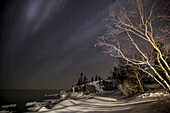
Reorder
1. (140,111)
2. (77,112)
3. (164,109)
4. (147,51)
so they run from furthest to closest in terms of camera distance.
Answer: (77,112) → (147,51) → (140,111) → (164,109)

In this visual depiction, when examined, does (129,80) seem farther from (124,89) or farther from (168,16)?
(168,16)

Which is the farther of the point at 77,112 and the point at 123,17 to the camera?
the point at 77,112

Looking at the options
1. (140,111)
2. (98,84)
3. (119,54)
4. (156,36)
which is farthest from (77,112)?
(98,84)

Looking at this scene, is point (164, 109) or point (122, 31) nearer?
point (164, 109)

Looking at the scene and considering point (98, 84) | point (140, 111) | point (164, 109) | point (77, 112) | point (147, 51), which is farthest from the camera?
point (98, 84)

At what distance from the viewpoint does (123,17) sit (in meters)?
5.16

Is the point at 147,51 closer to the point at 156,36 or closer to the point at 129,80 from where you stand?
the point at 156,36

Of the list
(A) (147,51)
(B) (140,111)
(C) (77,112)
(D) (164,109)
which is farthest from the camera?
(C) (77,112)

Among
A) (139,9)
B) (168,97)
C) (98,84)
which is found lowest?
(98,84)

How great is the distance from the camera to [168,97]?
3986 millimetres

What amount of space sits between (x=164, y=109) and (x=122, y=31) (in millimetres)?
4228

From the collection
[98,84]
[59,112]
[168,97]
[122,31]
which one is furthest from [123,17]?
[98,84]

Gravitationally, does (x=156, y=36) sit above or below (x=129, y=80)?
above

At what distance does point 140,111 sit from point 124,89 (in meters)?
10.5
